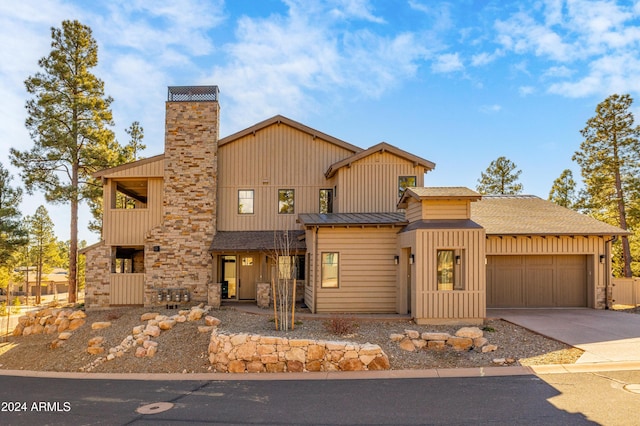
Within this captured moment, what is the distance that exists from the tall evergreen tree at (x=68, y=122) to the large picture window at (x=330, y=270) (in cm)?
1434

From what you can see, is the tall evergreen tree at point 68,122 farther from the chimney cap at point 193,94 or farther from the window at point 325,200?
the window at point 325,200

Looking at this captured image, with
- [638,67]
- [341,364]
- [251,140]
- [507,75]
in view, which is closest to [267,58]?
[251,140]

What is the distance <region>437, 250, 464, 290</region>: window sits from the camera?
11758 mm

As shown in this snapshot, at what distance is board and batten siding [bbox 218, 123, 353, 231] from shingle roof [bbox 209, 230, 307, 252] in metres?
0.43

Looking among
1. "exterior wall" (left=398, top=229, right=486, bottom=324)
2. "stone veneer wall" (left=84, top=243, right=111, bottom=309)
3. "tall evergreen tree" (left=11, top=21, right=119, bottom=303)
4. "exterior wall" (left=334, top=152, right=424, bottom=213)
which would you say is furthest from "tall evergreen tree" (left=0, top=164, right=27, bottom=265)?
"exterior wall" (left=398, top=229, right=486, bottom=324)

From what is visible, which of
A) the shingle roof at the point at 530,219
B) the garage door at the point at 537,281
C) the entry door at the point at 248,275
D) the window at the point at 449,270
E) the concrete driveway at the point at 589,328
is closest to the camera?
the concrete driveway at the point at 589,328

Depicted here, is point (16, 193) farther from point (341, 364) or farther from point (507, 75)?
point (507, 75)

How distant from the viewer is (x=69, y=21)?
20.5 m

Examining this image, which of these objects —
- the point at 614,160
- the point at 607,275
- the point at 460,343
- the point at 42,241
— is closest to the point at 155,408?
the point at 460,343

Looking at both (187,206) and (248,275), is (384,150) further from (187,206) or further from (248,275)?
(187,206)

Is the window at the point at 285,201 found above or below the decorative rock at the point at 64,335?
above

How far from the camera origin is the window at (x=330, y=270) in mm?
13435

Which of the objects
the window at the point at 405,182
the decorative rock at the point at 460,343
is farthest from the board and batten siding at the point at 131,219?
the decorative rock at the point at 460,343

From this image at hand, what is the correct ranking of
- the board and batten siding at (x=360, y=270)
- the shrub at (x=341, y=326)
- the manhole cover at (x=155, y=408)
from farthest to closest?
1. the board and batten siding at (x=360, y=270)
2. the shrub at (x=341, y=326)
3. the manhole cover at (x=155, y=408)
